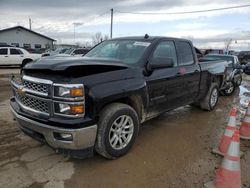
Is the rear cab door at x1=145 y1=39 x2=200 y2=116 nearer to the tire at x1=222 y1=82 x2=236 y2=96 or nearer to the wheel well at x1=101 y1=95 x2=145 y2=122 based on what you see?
the wheel well at x1=101 y1=95 x2=145 y2=122

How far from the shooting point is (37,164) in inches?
143

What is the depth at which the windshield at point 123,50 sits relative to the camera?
173 inches

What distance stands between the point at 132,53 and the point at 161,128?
179cm

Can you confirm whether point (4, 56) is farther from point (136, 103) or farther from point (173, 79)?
point (136, 103)

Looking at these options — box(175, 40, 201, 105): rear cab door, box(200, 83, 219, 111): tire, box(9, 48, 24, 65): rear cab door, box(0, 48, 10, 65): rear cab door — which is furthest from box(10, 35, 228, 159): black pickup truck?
box(0, 48, 10, 65): rear cab door

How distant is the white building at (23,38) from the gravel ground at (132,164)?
1487 inches

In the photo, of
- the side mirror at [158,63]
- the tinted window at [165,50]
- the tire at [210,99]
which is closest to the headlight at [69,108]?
the side mirror at [158,63]

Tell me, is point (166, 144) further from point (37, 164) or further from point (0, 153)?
point (0, 153)

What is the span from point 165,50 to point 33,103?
8.63ft

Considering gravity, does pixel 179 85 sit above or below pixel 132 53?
below

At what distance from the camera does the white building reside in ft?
126

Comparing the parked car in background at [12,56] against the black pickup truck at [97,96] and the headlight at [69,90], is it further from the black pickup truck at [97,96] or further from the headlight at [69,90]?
the headlight at [69,90]

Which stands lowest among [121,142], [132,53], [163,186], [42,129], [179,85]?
[163,186]

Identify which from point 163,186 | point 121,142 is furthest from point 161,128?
point 163,186
